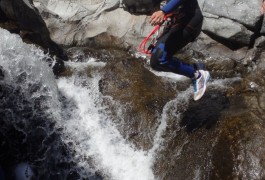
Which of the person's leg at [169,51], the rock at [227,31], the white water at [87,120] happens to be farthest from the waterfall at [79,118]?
the rock at [227,31]

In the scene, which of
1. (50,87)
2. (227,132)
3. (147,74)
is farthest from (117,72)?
(227,132)

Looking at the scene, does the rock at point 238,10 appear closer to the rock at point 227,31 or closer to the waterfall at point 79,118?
the rock at point 227,31

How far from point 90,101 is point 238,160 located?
3205 mm

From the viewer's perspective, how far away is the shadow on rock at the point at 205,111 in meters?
6.25

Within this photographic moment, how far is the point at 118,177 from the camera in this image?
654cm

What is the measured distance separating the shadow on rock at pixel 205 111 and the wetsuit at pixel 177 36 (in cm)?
85

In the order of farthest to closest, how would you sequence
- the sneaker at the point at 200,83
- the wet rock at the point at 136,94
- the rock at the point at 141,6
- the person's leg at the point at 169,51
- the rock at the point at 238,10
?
1. the rock at the point at 141,6
2. the rock at the point at 238,10
3. the wet rock at the point at 136,94
4. the sneaker at the point at 200,83
5. the person's leg at the point at 169,51

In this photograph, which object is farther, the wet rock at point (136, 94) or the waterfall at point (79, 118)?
the wet rock at point (136, 94)

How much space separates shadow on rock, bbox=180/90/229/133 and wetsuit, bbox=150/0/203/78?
85 cm

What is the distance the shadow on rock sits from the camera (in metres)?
6.25

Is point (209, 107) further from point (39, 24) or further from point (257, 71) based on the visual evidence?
point (39, 24)

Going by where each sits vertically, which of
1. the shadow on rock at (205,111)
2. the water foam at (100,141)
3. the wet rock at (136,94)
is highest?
the shadow on rock at (205,111)

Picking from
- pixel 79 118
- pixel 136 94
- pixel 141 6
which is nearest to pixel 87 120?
pixel 79 118

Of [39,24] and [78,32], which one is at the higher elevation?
[39,24]
